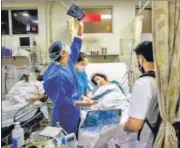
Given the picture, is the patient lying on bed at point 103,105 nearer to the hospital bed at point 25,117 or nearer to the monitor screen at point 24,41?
the hospital bed at point 25,117

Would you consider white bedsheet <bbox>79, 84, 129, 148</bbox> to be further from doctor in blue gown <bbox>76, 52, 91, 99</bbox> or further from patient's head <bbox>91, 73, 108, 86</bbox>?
patient's head <bbox>91, 73, 108, 86</bbox>

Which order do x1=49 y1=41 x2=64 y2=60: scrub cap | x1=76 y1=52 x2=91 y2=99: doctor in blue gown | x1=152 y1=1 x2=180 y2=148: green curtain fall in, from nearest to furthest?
x1=152 y1=1 x2=180 y2=148: green curtain, x1=49 y1=41 x2=64 y2=60: scrub cap, x1=76 y1=52 x2=91 y2=99: doctor in blue gown

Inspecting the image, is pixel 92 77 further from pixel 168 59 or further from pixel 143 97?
pixel 168 59

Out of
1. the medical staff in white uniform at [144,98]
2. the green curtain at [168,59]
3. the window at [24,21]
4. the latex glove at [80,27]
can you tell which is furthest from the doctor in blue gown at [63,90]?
the window at [24,21]

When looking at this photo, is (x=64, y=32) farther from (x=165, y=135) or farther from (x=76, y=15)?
(x=165, y=135)

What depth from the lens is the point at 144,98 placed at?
158cm

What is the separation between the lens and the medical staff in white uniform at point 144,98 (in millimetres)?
1586

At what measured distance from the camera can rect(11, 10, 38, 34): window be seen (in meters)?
5.17

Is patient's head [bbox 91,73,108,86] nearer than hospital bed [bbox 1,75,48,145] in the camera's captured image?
No

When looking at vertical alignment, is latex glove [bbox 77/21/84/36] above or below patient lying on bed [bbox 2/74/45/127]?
above

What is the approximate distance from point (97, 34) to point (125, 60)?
0.72m

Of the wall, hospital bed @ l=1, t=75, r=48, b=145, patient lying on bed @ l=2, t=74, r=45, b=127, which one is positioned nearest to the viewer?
hospital bed @ l=1, t=75, r=48, b=145

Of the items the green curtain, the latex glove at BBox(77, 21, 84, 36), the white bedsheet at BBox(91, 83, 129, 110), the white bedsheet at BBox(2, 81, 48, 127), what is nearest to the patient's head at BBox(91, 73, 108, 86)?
the white bedsheet at BBox(91, 83, 129, 110)

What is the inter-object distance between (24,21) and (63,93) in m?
3.26
